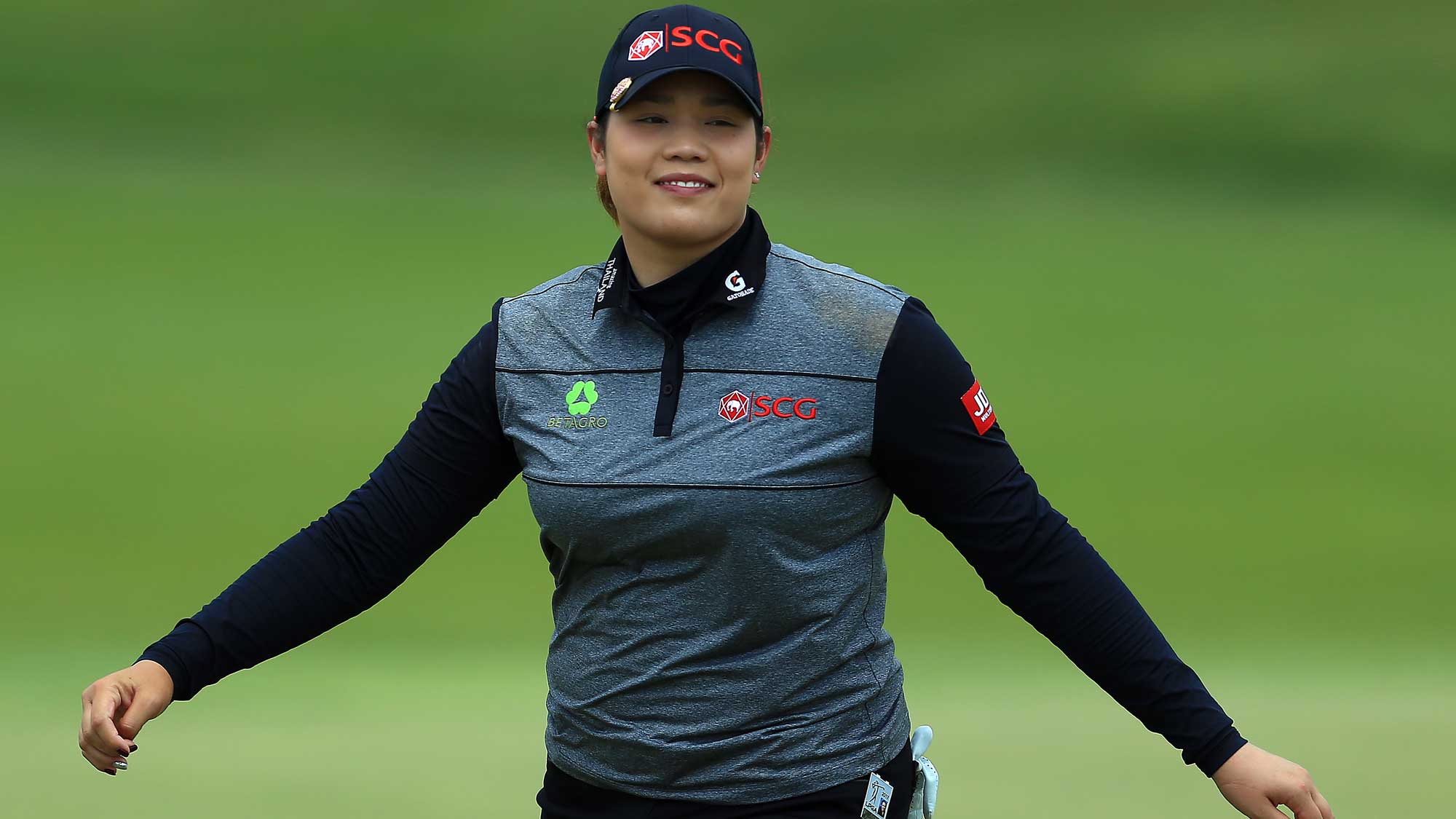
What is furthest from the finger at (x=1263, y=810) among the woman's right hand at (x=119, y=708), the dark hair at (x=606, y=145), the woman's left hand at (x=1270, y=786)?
the woman's right hand at (x=119, y=708)

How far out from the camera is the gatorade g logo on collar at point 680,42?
1.67 m

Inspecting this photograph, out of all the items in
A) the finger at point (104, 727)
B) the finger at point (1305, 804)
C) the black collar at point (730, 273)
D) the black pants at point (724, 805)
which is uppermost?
the black collar at point (730, 273)

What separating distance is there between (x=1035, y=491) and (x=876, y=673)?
0.23 metres

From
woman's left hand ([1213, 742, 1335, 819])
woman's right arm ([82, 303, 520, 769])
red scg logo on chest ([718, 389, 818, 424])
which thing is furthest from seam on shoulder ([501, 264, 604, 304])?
woman's left hand ([1213, 742, 1335, 819])

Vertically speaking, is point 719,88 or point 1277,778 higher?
point 719,88

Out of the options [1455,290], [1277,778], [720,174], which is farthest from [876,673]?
[1455,290]

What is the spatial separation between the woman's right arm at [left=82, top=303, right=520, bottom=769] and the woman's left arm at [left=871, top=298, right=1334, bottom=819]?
417 mm

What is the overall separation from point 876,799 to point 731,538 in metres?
0.30

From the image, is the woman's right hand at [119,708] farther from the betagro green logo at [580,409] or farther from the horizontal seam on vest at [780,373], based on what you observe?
the horizontal seam on vest at [780,373]

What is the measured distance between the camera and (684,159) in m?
1.68

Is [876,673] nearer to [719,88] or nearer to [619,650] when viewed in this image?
[619,650]

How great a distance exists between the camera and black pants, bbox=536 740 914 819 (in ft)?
5.49

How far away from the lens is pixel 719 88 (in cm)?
170

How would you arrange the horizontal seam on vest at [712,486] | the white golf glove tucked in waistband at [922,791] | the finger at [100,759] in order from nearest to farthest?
the horizontal seam on vest at [712,486] → the finger at [100,759] → the white golf glove tucked in waistband at [922,791]
